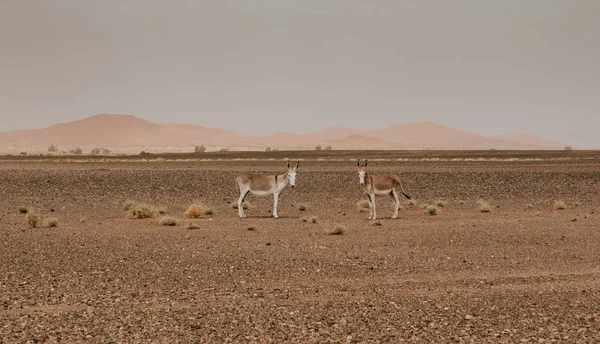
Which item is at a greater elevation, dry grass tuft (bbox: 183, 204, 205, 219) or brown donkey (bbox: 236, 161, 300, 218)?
brown donkey (bbox: 236, 161, 300, 218)

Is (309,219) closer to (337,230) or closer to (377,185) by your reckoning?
(377,185)

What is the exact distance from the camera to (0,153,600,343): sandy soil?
380 inches

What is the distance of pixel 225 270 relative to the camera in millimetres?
14492

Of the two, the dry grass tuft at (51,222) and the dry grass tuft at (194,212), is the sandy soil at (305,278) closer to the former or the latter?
the dry grass tuft at (51,222)

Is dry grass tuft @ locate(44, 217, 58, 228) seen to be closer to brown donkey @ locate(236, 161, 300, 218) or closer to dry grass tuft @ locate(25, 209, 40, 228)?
dry grass tuft @ locate(25, 209, 40, 228)

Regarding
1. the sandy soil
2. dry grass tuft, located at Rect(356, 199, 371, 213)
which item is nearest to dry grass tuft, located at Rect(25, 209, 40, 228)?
the sandy soil

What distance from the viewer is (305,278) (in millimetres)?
13688

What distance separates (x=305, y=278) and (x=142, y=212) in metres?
14.1

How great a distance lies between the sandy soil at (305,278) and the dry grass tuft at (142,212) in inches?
46.1

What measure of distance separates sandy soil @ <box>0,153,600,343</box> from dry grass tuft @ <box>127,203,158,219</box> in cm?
117

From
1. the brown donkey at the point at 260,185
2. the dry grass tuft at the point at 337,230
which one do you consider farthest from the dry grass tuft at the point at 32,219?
the dry grass tuft at the point at 337,230

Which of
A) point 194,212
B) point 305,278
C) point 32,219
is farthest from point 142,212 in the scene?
point 305,278

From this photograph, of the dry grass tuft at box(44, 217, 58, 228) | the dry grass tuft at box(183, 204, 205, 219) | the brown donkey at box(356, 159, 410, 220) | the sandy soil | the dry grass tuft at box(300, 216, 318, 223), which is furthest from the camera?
the dry grass tuft at box(183, 204, 205, 219)

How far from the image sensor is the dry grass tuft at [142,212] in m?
26.2
